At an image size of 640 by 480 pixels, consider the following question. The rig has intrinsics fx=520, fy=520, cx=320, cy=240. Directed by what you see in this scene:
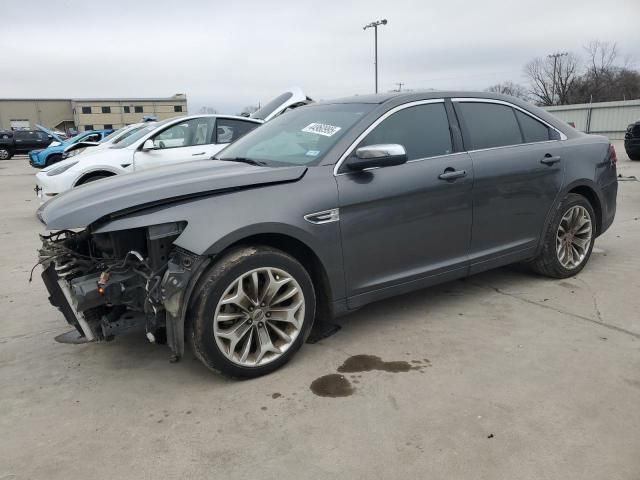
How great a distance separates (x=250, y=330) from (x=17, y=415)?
4.33 ft

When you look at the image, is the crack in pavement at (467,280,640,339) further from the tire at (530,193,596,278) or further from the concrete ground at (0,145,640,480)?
the tire at (530,193,596,278)

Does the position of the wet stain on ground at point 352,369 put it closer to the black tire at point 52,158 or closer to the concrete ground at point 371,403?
the concrete ground at point 371,403

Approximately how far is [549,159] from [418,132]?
135cm

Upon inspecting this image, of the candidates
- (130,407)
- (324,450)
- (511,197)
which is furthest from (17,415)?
(511,197)

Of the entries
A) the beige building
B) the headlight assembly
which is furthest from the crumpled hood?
the beige building

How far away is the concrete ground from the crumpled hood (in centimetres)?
103

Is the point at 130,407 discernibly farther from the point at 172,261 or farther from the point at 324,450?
the point at 324,450

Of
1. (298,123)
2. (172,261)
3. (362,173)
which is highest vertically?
(298,123)

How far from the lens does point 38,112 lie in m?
83.2

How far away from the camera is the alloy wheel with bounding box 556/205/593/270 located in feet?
15.1

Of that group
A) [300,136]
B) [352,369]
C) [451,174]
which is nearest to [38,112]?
[300,136]

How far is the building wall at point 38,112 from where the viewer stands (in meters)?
81.6

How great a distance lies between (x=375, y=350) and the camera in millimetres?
3447

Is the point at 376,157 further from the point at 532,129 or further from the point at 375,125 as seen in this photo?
the point at 532,129
